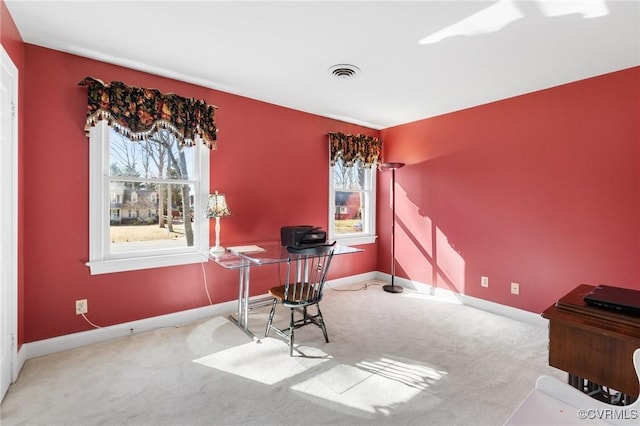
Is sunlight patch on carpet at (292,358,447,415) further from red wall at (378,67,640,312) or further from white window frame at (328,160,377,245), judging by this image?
white window frame at (328,160,377,245)

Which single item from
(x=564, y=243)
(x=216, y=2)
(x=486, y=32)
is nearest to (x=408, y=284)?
(x=564, y=243)

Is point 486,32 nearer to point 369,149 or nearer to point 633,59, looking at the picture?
point 633,59

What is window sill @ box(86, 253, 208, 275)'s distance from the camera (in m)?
2.54

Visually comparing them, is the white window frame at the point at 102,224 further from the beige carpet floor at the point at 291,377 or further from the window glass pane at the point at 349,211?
the window glass pane at the point at 349,211

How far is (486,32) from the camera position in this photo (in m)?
2.07

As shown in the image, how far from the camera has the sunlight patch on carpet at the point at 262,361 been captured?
7.07ft

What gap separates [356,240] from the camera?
446 cm

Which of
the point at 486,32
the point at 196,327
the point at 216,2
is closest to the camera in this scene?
the point at 216,2

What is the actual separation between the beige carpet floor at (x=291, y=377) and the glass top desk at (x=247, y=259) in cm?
14

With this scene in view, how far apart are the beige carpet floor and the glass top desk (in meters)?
0.14

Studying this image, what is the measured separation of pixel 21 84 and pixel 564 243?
4.70 meters

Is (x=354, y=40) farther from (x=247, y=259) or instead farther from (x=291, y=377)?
(x=291, y=377)

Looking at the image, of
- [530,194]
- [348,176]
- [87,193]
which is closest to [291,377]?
[87,193]

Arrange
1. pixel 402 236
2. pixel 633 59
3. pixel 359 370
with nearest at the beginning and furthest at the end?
pixel 359 370, pixel 633 59, pixel 402 236
